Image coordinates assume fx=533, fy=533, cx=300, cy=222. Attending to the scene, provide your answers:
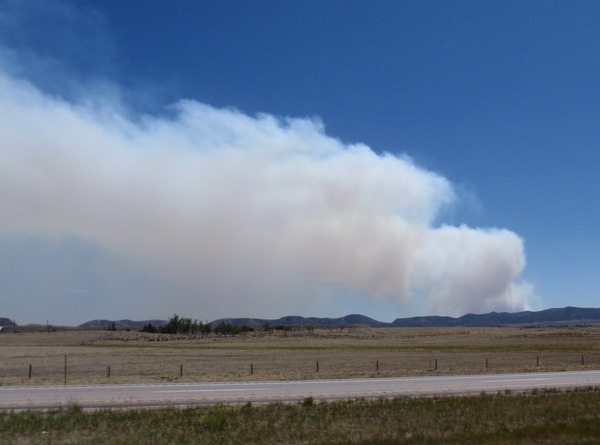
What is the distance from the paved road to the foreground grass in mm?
3048

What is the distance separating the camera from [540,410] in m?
22.1

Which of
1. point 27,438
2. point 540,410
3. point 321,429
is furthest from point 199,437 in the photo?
point 540,410

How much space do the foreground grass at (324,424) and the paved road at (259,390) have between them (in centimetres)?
305

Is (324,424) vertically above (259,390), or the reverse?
(324,424)

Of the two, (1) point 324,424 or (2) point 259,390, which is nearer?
(1) point 324,424

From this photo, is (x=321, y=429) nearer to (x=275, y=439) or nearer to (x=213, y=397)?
(x=275, y=439)

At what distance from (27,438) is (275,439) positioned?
7.75 meters

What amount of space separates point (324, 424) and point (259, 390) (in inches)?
423

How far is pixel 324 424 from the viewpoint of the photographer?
1895 centimetres

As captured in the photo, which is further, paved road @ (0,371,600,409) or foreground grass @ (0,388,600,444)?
paved road @ (0,371,600,409)

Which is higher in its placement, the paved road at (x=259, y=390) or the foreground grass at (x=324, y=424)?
the foreground grass at (x=324, y=424)

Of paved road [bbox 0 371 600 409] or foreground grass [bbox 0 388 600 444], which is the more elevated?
foreground grass [bbox 0 388 600 444]

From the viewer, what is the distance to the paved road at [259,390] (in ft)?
81.5

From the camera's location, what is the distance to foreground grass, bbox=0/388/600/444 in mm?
16797
